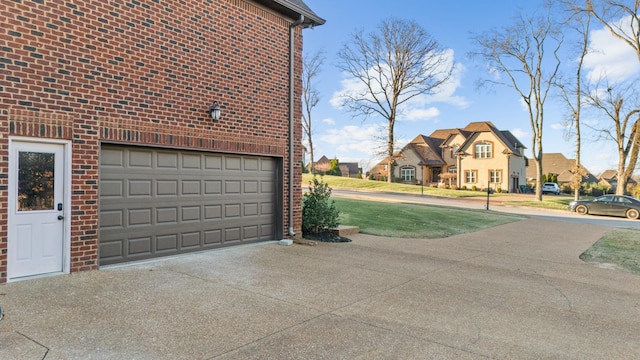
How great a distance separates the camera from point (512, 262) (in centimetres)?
838

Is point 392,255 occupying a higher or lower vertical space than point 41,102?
lower

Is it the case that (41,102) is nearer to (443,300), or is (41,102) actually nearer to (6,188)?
(6,188)

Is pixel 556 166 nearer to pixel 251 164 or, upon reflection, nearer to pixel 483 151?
pixel 483 151

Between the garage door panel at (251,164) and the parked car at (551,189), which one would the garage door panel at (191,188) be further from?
the parked car at (551,189)

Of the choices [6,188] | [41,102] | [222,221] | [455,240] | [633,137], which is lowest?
[455,240]

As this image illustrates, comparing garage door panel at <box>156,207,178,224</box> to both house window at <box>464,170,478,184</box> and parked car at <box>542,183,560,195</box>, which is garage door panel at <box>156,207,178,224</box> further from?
A: parked car at <box>542,183,560,195</box>

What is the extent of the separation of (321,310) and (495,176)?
4437 cm

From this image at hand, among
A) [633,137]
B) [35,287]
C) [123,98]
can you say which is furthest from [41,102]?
[633,137]

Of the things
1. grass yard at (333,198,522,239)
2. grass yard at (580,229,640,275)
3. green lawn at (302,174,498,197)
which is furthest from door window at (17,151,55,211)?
green lawn at (302,174,498,197)

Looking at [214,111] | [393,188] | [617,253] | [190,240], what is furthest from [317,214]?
[393,188]

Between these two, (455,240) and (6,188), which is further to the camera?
(455,240)

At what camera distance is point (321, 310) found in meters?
4.80

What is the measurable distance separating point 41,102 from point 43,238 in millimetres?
2098

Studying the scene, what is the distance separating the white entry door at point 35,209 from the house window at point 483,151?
4531 cm
